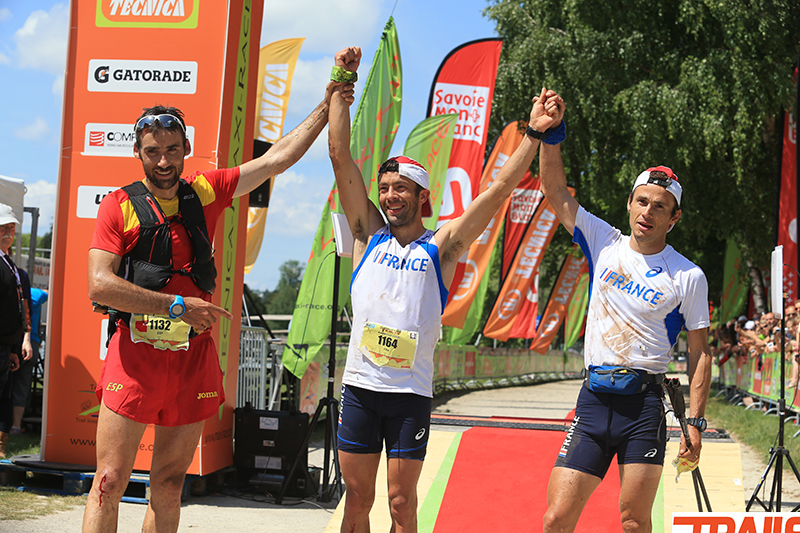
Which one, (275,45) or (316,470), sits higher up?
(275,45)

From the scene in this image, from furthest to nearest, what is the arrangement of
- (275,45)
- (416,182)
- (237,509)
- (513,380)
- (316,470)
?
(513,380) < (275,45) < (316,470) < (237,509) < (416,182)

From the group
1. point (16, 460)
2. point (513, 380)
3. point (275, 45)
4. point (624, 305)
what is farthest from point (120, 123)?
point (513, 380)

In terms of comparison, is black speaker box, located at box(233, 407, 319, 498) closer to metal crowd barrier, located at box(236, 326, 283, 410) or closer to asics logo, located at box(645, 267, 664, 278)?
metal crowd barrier, located at box(236, 326, 283, 410)

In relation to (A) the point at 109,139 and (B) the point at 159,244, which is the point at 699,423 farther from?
(A) the point at 109,139

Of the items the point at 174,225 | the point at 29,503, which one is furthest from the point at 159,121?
the point at 29,503

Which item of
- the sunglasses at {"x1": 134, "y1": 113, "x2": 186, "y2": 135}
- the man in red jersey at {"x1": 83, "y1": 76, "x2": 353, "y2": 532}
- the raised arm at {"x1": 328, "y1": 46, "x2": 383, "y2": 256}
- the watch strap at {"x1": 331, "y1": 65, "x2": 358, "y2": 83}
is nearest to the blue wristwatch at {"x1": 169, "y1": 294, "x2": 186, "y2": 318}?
the man in red jersey at {"x1": 83, "y1": 76, "x2": 353, "y2": 532}

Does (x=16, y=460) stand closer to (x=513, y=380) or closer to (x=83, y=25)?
(x=83, y=25)

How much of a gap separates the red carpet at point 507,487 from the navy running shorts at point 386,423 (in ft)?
6.19

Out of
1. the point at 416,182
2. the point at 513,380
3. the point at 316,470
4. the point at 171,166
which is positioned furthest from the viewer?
the point at 513,380

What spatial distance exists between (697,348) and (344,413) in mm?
1843

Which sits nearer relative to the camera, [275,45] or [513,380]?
[275,45]

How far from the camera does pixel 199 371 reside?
3539 millimetres

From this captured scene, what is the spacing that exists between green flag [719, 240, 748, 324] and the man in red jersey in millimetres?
20750

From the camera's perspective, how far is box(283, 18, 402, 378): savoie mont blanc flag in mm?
7332
